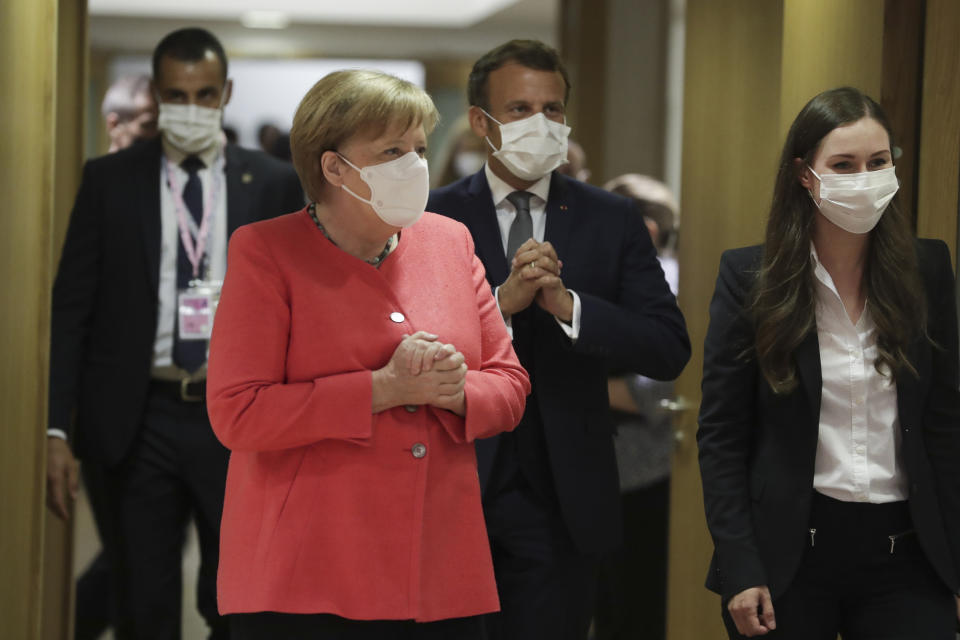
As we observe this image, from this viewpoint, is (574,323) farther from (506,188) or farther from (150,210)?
(150,210)

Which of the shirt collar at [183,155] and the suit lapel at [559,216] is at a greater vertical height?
the shirt collar at [183,155]

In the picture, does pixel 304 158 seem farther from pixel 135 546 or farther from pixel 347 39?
pixel 347 39

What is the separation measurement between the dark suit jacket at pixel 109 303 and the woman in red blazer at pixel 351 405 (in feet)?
4.73

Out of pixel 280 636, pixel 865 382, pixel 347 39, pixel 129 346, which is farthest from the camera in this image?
pixel 347 39

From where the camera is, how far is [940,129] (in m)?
3.31

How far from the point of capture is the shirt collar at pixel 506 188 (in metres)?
3.35

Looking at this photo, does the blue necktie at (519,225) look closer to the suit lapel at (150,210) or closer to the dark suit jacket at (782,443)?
the dark suit jacket at (782,443)

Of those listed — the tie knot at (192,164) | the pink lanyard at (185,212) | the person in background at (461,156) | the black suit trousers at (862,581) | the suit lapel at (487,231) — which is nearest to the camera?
the black suit trousers at (862,581)

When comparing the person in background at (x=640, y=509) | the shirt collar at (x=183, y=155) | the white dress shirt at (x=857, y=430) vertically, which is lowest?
the person in background at (x=640, y=509)

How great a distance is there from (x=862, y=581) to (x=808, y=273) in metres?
0.66

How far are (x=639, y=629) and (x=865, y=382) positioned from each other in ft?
8.51

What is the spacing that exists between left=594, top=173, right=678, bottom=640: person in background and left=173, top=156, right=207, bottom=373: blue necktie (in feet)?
5.53

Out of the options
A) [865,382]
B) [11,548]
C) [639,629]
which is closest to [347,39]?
[639,629]

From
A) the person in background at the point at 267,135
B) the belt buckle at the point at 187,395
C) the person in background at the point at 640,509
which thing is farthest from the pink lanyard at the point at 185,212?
the person in background at the point at 267,135
